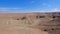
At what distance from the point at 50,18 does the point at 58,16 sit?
478 mm

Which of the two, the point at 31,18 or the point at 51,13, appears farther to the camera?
the point at 31,18

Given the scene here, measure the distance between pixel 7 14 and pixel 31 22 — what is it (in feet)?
5.05

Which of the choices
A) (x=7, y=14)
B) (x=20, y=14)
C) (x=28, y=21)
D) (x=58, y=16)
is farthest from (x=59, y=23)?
(x=7, y=14)

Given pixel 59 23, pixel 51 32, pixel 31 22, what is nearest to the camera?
pixel 51 32

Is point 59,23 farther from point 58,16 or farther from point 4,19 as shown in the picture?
point 4,19

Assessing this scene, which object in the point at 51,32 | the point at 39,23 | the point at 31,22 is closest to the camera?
the point at 51,32

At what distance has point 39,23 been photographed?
691cm

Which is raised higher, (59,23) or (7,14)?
(7,14)

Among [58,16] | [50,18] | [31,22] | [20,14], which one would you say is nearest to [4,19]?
[20,14]

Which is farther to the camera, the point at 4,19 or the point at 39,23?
the point at 4,19

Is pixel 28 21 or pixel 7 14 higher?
pixel 7 14

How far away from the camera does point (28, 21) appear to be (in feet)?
24.3

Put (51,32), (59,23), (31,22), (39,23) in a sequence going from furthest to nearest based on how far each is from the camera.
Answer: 1. (31,22)
2. (39,23)
3. (59,23)
4. (51,32)

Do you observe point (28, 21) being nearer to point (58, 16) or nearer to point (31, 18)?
point (31, 18)
